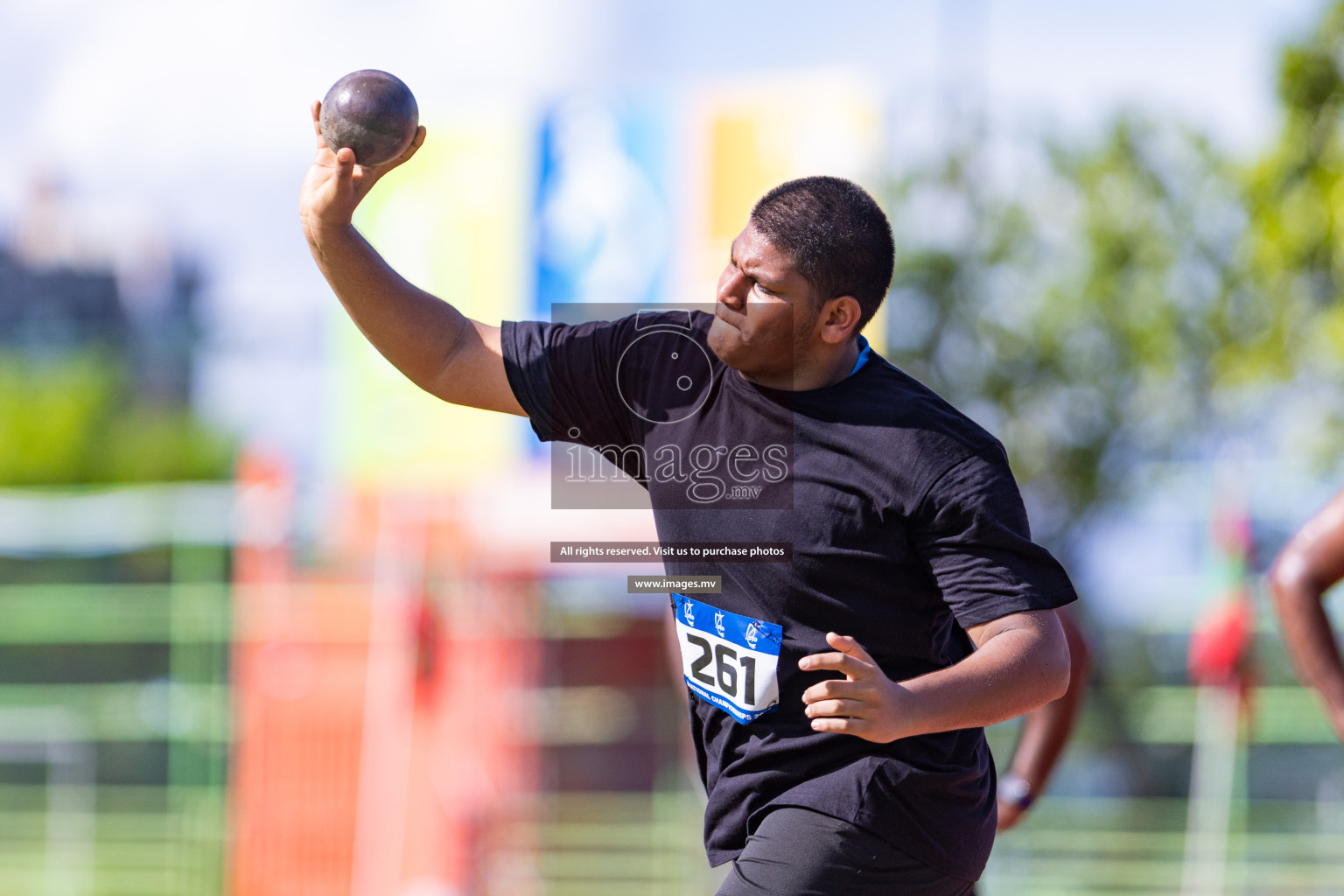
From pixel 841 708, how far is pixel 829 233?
972mm

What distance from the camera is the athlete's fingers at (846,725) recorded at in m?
2.30

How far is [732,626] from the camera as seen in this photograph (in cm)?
281

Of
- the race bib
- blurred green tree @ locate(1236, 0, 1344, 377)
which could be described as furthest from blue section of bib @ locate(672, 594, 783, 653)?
blurred green tree @ locate(1236, 0, 1344, 377)

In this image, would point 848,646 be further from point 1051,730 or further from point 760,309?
point 1051,730

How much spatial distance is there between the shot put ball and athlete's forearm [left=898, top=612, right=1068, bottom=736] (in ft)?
4.84

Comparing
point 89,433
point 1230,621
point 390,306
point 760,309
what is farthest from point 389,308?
point 89,433

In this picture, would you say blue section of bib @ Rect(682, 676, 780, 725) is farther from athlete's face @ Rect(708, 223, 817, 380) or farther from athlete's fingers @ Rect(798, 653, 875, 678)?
athlete's face @ Rect(708, 223, 817, 380)

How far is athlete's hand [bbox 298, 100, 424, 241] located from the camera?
2.89 m

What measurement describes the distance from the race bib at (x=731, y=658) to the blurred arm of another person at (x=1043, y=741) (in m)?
1.69

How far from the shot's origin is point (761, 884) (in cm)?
270

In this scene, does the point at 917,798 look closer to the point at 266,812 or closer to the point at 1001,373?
the point at 266,812

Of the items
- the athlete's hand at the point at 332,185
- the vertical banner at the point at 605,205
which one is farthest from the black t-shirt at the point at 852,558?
the vertical banner at the point at 605,205

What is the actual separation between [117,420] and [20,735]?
32161 mm

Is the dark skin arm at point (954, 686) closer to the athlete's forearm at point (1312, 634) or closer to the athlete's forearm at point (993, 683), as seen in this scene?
the athlete's forearm at point (993, 683)
